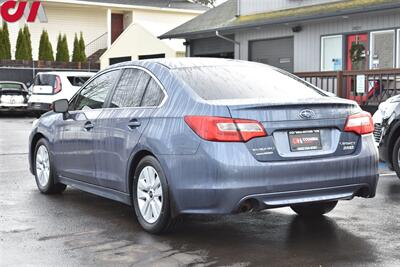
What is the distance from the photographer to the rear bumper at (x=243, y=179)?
5.52 metres

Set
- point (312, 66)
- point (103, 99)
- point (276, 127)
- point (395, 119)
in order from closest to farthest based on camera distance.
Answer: point (276, 127)
point (103, 99)
point (395, 119)
point (312, 66)

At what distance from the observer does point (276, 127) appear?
5.68 meters

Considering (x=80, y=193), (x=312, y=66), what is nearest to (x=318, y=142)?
(x=80, y=193)

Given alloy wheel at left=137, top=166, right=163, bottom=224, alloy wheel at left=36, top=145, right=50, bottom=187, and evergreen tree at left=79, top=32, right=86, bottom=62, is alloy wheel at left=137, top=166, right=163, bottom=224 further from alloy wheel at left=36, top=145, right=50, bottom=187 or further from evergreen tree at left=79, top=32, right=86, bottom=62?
evergreen tree at left=79, top=32, right=86, bottom=62

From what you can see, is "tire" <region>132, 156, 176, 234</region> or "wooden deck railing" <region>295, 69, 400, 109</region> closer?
"tire" <region>132, 156, 176, 234</region>

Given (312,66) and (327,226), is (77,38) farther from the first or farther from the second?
(327,226)

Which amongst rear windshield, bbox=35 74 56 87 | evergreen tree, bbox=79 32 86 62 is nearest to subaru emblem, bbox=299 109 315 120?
rear windshield, bbox=35 74 56 87

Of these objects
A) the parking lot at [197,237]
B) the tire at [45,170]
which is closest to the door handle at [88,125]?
the parking lot at [197,237]

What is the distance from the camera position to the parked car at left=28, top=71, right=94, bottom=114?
2336 cm

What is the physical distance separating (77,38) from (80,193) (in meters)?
30.3

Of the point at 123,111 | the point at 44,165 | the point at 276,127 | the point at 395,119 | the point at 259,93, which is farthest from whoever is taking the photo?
the point at 395,119

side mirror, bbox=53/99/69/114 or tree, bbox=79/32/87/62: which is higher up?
tree, bbox=79/32/87/62

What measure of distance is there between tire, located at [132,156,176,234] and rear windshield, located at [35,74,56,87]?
17.9m

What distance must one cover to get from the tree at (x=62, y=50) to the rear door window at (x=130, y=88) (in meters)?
29.9
